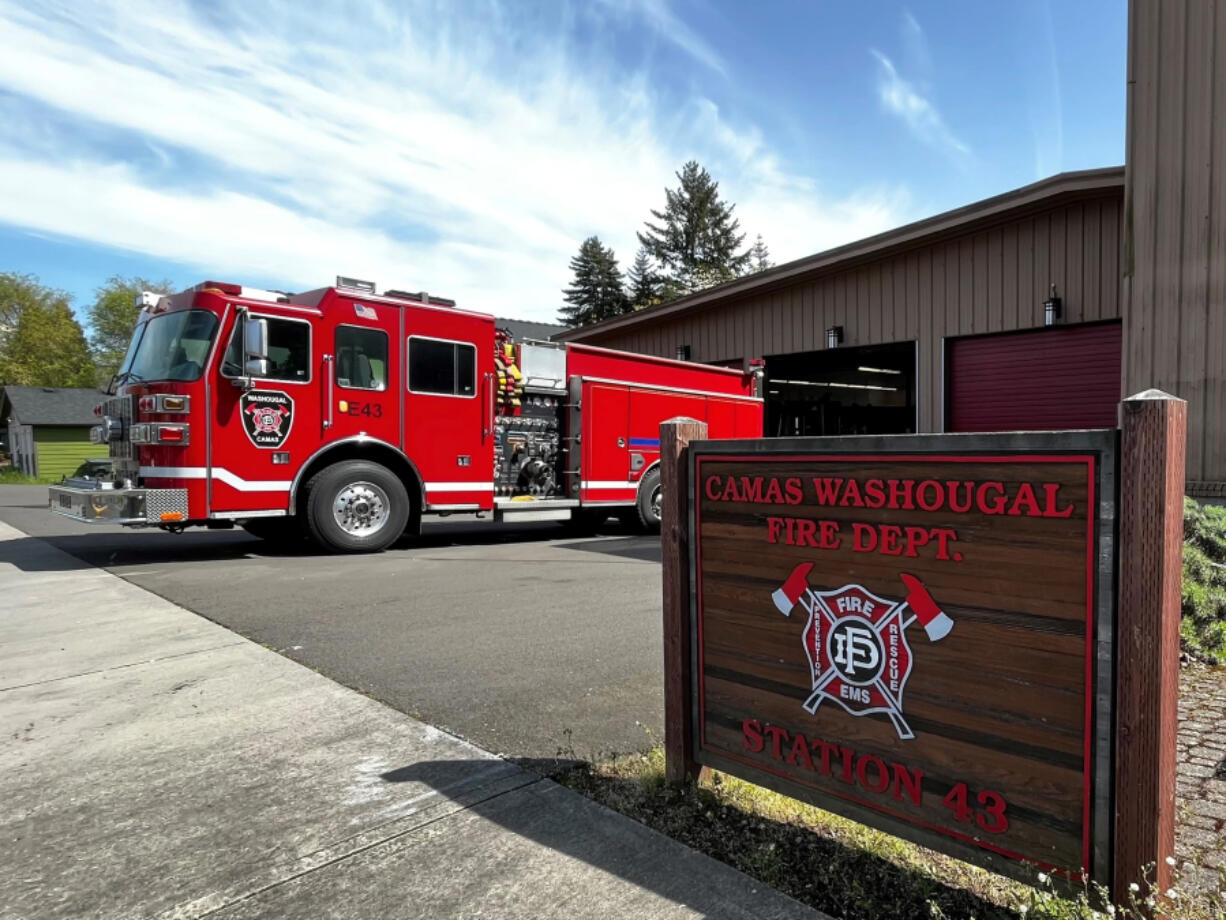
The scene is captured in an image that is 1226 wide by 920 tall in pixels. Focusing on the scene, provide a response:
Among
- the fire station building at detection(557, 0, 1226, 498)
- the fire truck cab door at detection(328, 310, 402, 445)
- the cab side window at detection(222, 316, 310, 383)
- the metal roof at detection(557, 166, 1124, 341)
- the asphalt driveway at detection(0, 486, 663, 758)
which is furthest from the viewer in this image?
the metal roof at detection(557, 166, 1124, 341)

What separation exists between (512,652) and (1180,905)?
3.62 m

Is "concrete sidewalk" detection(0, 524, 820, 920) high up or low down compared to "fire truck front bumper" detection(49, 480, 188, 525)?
down

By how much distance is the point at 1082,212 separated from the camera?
11133 millimetres

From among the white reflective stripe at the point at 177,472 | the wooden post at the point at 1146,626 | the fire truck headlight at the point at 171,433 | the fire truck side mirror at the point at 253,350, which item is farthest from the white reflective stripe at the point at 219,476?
the wooden post at the point at 1146,626

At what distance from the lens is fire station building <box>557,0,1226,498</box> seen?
8.33 meters

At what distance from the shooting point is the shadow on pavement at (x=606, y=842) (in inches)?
89.3

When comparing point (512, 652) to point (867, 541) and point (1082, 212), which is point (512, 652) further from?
point (1082, 212)

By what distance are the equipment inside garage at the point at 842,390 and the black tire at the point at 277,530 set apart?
30.9 ft

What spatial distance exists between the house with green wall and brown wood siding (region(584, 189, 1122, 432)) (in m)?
41.8

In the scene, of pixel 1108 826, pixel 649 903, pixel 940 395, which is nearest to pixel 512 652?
pixel 649 903

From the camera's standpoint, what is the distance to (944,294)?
42.5 ft

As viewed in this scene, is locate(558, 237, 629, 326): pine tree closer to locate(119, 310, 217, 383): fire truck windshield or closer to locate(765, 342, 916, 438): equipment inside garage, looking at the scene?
locate(765, 342, 916, 438): equipment inside garage

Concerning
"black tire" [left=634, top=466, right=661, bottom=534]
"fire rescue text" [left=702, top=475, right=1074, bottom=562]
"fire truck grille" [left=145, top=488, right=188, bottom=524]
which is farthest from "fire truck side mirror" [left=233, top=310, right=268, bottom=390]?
"fire rescue text" [left=702, top=475, right=1074, bottom=562]

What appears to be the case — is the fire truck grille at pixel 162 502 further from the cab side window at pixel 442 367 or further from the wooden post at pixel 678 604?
the wooden post at pixel 678 604
